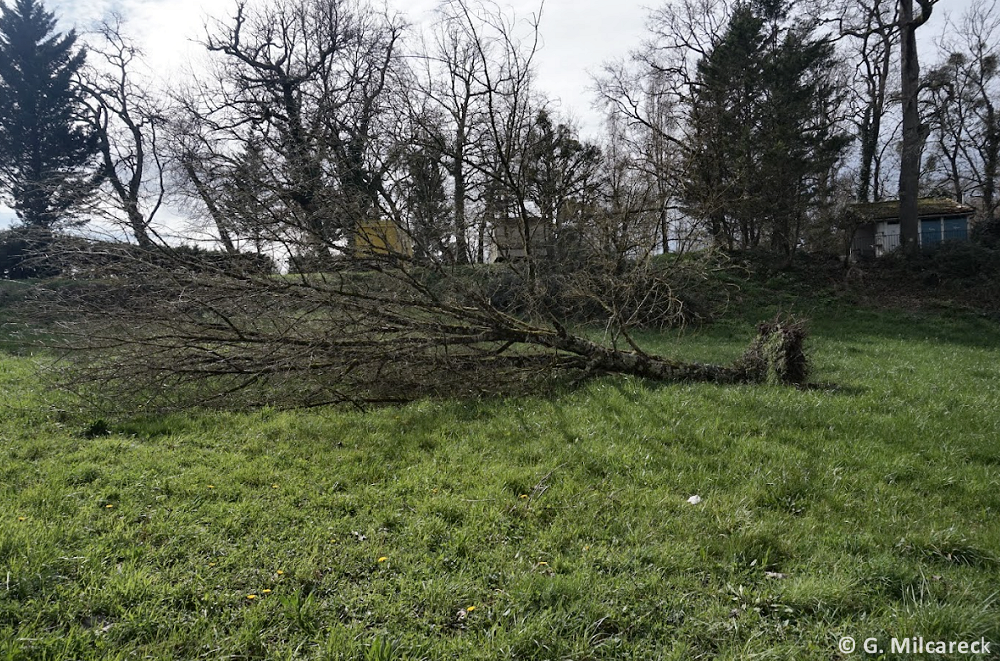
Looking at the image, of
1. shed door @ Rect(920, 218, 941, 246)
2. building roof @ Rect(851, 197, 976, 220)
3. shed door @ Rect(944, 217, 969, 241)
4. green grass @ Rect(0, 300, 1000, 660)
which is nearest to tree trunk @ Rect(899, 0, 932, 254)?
building roof @ Rect(851, 197, 976, 220)

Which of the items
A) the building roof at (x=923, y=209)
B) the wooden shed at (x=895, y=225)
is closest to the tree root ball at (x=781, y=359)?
the wooden shed at (x=895, y=225)

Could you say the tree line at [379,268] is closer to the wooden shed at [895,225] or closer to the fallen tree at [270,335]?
the fallen tree at [270,335]

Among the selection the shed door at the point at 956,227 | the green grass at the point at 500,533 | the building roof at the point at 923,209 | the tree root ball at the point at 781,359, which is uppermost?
the building roof at the point at 923,209

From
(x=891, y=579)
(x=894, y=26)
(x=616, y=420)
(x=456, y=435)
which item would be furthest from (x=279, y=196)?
(x=894, y=26)

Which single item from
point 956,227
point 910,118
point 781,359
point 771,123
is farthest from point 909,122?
point 781,359

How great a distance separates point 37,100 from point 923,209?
146 feet

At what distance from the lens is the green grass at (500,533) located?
245 cm

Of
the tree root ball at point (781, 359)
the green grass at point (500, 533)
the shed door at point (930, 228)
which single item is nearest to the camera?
the green grass at point (500, 533)

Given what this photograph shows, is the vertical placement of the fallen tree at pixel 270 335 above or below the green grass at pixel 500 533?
above

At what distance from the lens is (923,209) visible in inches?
1037

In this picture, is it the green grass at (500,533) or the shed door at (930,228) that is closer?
the green grass at (500,533)

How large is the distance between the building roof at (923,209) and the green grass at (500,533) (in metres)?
21.8

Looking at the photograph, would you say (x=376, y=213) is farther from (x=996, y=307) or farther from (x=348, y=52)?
(x=348, y=52)

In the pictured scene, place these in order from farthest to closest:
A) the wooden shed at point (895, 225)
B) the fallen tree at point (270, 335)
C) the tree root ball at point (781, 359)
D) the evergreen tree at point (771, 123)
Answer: the wooden shed at point (895, 225)
the evergreen tree at point (771, 123)
the tree root ball at point (781, 359)
the fallen tree at point (270, 335)
